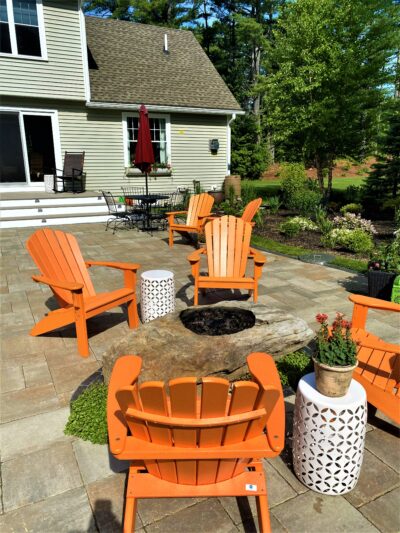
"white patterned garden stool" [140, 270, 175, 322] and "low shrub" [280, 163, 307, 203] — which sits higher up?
"low shrub" [280, 163, 307, 203]

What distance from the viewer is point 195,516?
1928mm

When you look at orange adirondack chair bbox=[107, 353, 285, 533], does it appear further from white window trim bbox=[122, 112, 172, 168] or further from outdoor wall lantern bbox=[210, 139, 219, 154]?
outdoor wall lantern bbox=[210, 139, 219, 154]

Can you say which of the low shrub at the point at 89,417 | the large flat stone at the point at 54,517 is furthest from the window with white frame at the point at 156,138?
the large flat stone at the point at 54,517

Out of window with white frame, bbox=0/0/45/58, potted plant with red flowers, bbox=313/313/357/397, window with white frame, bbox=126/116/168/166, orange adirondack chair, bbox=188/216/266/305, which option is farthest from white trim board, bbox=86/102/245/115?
potted plant with red flowers, bbox=313/313/357/397

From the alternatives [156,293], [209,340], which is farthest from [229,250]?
[209,340]

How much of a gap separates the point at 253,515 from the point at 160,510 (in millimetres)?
484

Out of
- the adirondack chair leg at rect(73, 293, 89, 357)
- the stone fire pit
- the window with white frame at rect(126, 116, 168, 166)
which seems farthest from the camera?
the window with white frame at rect(126, 116, 168, 166)

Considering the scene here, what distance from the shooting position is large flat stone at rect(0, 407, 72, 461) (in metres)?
2.41

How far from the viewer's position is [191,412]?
60.6 inches

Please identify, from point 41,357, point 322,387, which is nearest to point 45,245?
point 41,357

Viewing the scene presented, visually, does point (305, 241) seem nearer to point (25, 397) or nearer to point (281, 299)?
point (281, 299)

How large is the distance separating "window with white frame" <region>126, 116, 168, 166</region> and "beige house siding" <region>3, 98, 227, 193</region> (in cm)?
29

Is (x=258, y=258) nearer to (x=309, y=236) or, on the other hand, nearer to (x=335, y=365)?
(x=335, y=365)

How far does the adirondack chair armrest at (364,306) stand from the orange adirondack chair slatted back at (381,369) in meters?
0.32
